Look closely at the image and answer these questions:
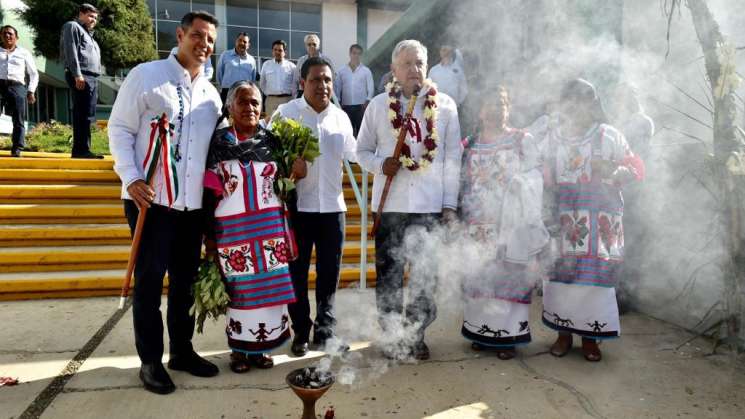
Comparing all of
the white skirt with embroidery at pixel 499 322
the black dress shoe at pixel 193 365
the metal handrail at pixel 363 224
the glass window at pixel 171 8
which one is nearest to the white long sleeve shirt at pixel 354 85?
the metal handrail at pixel 363 224

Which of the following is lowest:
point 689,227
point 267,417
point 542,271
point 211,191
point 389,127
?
point 267,417

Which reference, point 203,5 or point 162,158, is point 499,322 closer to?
point 162,158

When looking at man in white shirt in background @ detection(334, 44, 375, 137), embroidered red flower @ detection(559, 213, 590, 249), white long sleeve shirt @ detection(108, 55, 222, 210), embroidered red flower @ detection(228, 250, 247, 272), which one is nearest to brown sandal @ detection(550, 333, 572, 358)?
embroidered red flower @ detection(559, 213, 590, 249)

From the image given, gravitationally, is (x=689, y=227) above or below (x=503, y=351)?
above

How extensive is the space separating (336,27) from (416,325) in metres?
15.0

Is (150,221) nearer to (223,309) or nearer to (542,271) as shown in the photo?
(223,309)

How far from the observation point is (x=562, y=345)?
3406 mm

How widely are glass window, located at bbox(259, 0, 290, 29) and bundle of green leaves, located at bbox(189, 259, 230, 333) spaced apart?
15.7 metres

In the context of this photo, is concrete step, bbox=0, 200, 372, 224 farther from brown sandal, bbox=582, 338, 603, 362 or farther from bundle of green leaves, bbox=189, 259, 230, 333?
brown sandal, bbox=582, 338, 603, 362

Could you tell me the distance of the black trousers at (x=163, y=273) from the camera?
2.74m

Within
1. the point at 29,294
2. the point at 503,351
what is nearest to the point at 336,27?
the point at 29,294

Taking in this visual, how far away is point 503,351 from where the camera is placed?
10.9 feet

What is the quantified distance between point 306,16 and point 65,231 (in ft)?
44.9

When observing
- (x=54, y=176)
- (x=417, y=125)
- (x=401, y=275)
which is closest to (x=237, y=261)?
(x=401, y=275)
